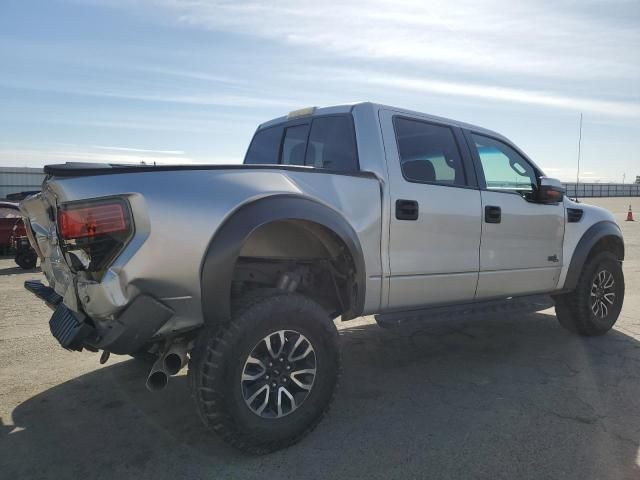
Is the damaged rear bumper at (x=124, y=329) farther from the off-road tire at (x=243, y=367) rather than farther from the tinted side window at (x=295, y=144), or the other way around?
the tinted side window at (x=295, y=144)

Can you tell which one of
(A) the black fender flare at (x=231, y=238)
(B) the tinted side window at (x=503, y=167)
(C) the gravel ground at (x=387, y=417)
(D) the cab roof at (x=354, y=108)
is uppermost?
(D) the cab roof at (x=354, y=108)

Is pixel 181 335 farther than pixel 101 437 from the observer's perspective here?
No

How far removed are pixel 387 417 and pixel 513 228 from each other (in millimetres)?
2026

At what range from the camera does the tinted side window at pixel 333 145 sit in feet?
12.1

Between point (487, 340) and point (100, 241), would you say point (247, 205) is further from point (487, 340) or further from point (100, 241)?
point (487, 340)

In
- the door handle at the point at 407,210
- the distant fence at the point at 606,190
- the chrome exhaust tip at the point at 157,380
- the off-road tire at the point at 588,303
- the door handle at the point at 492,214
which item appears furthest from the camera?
the distant fence at the point at 606,190

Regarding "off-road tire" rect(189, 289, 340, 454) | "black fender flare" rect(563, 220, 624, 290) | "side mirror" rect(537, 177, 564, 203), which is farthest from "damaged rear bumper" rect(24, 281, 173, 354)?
"black fender flare" rect(563, 220, 624, 290)

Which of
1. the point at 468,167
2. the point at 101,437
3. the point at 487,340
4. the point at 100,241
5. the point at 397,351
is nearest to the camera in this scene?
the point at 100,241

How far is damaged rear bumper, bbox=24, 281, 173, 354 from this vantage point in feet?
8.19

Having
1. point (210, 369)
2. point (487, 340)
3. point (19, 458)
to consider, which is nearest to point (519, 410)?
point (487, 340)

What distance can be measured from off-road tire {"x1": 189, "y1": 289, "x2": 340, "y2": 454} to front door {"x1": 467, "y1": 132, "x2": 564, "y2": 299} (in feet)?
5.68

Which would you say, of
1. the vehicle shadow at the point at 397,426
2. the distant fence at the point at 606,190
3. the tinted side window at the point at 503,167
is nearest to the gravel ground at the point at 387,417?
the vehicle shadow at the point at 397,426

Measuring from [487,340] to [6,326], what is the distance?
199 inches

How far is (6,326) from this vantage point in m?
5.50
